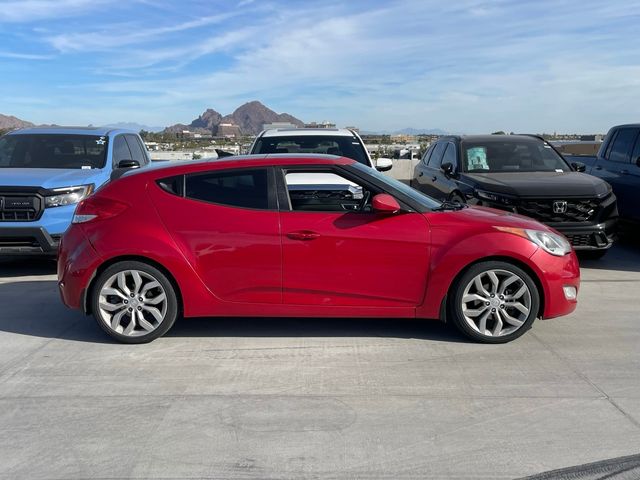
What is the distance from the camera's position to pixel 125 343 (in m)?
5.09

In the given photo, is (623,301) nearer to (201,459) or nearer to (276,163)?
(276,163)

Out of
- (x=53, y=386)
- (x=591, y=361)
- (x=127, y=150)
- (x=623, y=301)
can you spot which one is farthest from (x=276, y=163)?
(x=127, y=150)

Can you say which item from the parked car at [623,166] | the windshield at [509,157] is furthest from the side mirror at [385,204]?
the parked car at [623,166]

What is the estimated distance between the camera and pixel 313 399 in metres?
4.00

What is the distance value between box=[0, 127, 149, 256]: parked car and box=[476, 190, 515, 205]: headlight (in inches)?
193

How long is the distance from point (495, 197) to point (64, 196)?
5.47 m

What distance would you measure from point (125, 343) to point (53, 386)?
90 centimetres

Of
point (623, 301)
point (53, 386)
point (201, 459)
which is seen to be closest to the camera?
point (201, 459)

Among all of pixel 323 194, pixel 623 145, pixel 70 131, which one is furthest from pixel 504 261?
pixel 70 131

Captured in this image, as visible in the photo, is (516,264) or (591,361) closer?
(591,361)

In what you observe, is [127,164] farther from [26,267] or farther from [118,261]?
[118,261]

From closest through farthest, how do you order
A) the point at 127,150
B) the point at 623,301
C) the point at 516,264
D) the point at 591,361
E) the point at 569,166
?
1. the point at 591,361
2. the point at 516,264
3. the point at 623,301
4. the point at 569,166
5. the point at 127,150

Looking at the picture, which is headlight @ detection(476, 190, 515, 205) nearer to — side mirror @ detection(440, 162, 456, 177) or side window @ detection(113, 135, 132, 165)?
side mirror @ detection(440, 162, 456, 177)

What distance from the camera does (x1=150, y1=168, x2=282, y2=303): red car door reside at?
4910 mm
